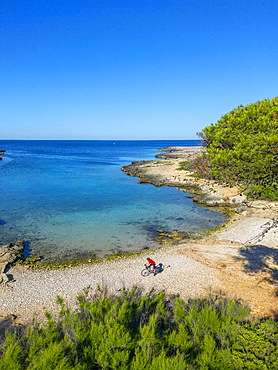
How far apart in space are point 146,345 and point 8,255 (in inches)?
593

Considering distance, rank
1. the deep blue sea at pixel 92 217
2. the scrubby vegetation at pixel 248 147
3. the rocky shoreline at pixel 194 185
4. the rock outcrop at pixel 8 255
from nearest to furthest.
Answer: the scrubby vegetation at pixel 248 147 → the rock outcrop at pixel 8 255 → the deep blue sea at pixel 92 217 → the rocky shoreline at pixel 194 185

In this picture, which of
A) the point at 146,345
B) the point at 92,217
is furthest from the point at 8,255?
the point at 146,345

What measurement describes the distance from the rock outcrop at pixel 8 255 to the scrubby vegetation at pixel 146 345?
32.0ft

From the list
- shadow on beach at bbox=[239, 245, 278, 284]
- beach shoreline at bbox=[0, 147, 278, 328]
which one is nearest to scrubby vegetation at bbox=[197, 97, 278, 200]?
beach shoreline at bbox=[0, 147, 278, 328]

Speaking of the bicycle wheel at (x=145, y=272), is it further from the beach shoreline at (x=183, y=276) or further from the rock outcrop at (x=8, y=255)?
the rock outcrop at (x=8, y=255)

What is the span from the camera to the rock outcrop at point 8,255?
16272 mm

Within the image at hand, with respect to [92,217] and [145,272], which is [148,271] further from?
[92,217]

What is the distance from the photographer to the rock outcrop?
16.3 metres

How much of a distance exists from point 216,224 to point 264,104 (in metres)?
19.7

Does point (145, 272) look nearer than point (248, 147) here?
No

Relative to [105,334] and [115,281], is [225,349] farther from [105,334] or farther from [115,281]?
[115,281]

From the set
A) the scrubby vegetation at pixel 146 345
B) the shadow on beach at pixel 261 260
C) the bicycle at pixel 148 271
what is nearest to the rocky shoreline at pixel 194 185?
the shadow on beach at pixel 261 260

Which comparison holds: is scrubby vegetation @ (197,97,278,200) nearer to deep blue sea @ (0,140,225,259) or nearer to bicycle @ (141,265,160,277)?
bicycle @ (141,265,160,277)

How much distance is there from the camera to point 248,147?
869 cm
